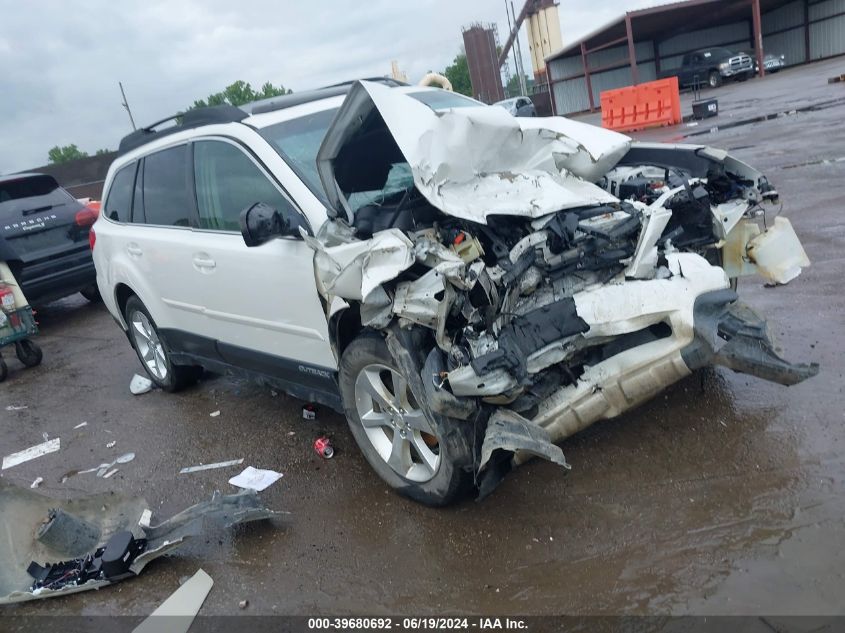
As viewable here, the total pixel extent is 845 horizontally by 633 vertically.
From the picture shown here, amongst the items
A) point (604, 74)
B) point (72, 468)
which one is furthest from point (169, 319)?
point (604, 74)

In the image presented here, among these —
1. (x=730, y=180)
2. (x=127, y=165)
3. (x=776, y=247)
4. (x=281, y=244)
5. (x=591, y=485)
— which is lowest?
(x=591, y=485)

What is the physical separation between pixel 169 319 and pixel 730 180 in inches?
159

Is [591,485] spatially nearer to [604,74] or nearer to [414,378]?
[414,378]

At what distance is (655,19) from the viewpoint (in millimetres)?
32625

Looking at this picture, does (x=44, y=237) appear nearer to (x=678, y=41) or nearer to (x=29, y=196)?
(x=29, y=196)

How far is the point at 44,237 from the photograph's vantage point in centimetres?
870

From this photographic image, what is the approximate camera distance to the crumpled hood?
3.24 meters

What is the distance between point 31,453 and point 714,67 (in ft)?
107

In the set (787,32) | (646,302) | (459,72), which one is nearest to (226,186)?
(646,302)

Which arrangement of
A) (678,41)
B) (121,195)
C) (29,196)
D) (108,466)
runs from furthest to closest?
(678,41), (29,196), (121,195), (108,466)

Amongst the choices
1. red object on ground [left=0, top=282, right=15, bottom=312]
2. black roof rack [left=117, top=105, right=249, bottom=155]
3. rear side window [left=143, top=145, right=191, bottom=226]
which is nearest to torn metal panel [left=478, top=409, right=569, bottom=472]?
black roof rack [left=117, top=105, right=249, bottom=155]

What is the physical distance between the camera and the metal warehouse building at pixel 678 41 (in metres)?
33.0

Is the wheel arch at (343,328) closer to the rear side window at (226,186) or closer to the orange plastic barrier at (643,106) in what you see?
the rear side window at (226,186)

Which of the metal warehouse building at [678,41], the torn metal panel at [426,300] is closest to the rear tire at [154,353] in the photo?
the torn metal panel at [426,300]
